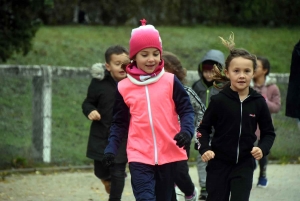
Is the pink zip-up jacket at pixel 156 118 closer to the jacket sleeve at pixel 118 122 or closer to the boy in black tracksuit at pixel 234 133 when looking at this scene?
A: the jacket sleeve at pixel 118 122

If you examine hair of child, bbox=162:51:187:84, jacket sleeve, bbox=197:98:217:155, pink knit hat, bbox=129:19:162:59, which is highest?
pink knit hat, bbox=129:19:162:59

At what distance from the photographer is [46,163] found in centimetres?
1107

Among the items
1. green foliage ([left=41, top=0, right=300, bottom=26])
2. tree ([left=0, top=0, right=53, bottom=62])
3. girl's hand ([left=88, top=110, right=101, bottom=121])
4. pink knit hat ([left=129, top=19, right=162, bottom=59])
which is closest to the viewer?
pink knit hat ([left=129, top=19, right=162, bottom=59])

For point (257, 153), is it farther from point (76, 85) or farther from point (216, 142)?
point (76, 85)

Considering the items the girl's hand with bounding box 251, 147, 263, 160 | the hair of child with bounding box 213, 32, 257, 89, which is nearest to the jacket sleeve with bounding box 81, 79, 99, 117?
the hair of child with bounding box 213, 32, 257, 89

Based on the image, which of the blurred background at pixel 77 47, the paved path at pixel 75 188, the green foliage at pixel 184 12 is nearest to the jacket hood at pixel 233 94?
the paved path at pixel 75 188

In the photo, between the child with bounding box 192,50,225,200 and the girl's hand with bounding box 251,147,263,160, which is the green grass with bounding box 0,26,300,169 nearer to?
the child with bounding box 192,50,225,200

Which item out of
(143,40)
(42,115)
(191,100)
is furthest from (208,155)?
(42,115)

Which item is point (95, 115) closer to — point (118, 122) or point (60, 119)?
point (118, 122)

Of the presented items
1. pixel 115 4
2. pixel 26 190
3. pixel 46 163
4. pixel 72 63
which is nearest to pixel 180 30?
pixel 115 4

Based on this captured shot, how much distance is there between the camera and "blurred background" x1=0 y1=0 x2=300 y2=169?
10977 mm

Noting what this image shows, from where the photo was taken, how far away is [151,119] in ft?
19.9

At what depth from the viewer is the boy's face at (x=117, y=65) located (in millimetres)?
7750

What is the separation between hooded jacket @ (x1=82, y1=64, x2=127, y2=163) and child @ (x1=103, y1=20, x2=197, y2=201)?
→ 1.73 m
